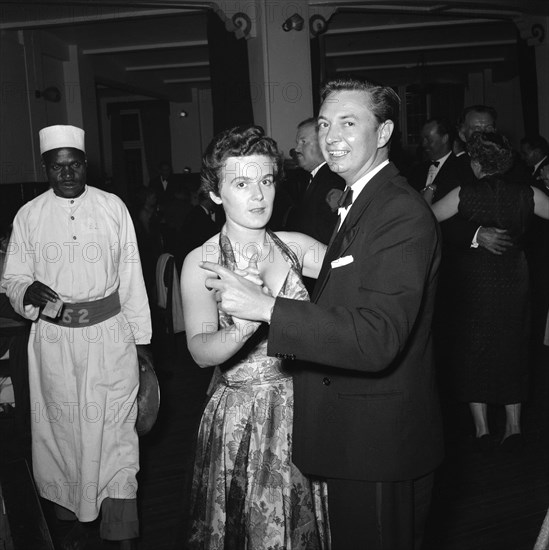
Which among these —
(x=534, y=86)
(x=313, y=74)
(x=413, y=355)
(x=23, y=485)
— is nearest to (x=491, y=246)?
(x=413, y=355)

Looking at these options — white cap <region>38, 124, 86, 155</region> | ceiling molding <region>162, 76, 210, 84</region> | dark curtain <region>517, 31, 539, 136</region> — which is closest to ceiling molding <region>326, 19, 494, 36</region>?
dark curtain <region>517, 31, 539, 136</region>

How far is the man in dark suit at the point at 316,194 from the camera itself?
11.9 ft

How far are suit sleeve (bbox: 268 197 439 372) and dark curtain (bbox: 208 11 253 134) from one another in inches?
218

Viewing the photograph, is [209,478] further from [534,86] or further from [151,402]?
[534,86]

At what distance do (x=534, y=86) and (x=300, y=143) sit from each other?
243 inches

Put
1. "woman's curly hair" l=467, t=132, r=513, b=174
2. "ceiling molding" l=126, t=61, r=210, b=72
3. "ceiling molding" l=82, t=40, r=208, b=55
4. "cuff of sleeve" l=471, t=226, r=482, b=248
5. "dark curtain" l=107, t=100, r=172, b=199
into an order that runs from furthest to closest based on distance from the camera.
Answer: "dark curtain" l=107, t=100, r=172, b=199, "ceiling molding" l=126, t=61, r=210, b=72, "ceiling molding" l=82, t=40, r=208, b=55, "cuff of sleeve" l=471, t=226, r=482, b=248, "woman's curly hair" l=467, t=132, r=513, b=174

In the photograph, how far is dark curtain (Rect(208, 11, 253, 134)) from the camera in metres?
6.99

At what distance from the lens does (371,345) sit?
141 centimetres

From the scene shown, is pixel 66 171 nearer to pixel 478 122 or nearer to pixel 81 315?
pixel 81 315

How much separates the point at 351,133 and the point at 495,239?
211cm

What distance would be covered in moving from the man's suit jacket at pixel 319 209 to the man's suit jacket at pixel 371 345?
75.4 inches

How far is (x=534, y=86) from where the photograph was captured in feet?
30.0

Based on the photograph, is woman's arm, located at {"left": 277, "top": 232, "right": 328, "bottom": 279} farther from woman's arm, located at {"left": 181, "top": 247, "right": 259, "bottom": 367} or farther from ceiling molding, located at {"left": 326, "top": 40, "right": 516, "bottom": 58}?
ceiling molding, located at {"left": 326, "top": 40, "right": 516, "bottom": 58}

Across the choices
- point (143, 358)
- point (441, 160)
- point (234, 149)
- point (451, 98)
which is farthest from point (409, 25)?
point (234, 149)
